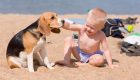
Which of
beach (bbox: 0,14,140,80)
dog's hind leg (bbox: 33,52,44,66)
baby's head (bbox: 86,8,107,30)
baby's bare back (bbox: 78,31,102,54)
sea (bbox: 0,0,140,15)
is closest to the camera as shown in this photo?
beach (bbox: 0,14,140,80)

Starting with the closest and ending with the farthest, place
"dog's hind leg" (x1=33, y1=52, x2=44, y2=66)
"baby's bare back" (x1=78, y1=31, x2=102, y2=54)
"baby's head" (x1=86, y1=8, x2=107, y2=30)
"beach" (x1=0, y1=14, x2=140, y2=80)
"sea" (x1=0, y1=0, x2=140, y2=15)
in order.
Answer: "beach" (x1=0, y1=14, x2=140, y2=80) → "dog's hind leg" (x1=33, y1=52, x2=44, y2=66) → "baby's head" (x1=86, y1=8, x2=107, y2=30) → "baby's bare back" (x1=78, y1=31, x2=102, y2=54) → "sea" (x1=0, y1=0, x2=140, y2=15)

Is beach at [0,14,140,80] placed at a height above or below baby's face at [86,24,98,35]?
below

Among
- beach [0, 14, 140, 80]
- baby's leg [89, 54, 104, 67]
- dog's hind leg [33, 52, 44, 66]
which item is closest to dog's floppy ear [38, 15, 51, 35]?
dog's hind leg [33, 52, 44, 66]

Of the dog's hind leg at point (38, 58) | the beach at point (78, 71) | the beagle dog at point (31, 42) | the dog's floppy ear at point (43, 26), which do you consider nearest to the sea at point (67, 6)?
the beach at point (78, 71)

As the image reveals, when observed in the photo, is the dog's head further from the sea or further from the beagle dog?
the sea

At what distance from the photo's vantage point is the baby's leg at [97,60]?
577cm

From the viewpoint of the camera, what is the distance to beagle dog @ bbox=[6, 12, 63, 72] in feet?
17.1

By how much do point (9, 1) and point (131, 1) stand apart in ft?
14.9

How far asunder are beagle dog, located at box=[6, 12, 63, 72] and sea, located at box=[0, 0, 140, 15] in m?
7.09

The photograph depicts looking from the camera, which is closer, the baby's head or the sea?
the baby's head

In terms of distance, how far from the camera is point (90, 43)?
19.5 feet

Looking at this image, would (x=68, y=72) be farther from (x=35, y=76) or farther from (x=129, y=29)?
(x=129, y=29)

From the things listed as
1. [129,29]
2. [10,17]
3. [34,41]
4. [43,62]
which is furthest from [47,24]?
[10,17]

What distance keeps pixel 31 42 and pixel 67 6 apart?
8925 millimetres
